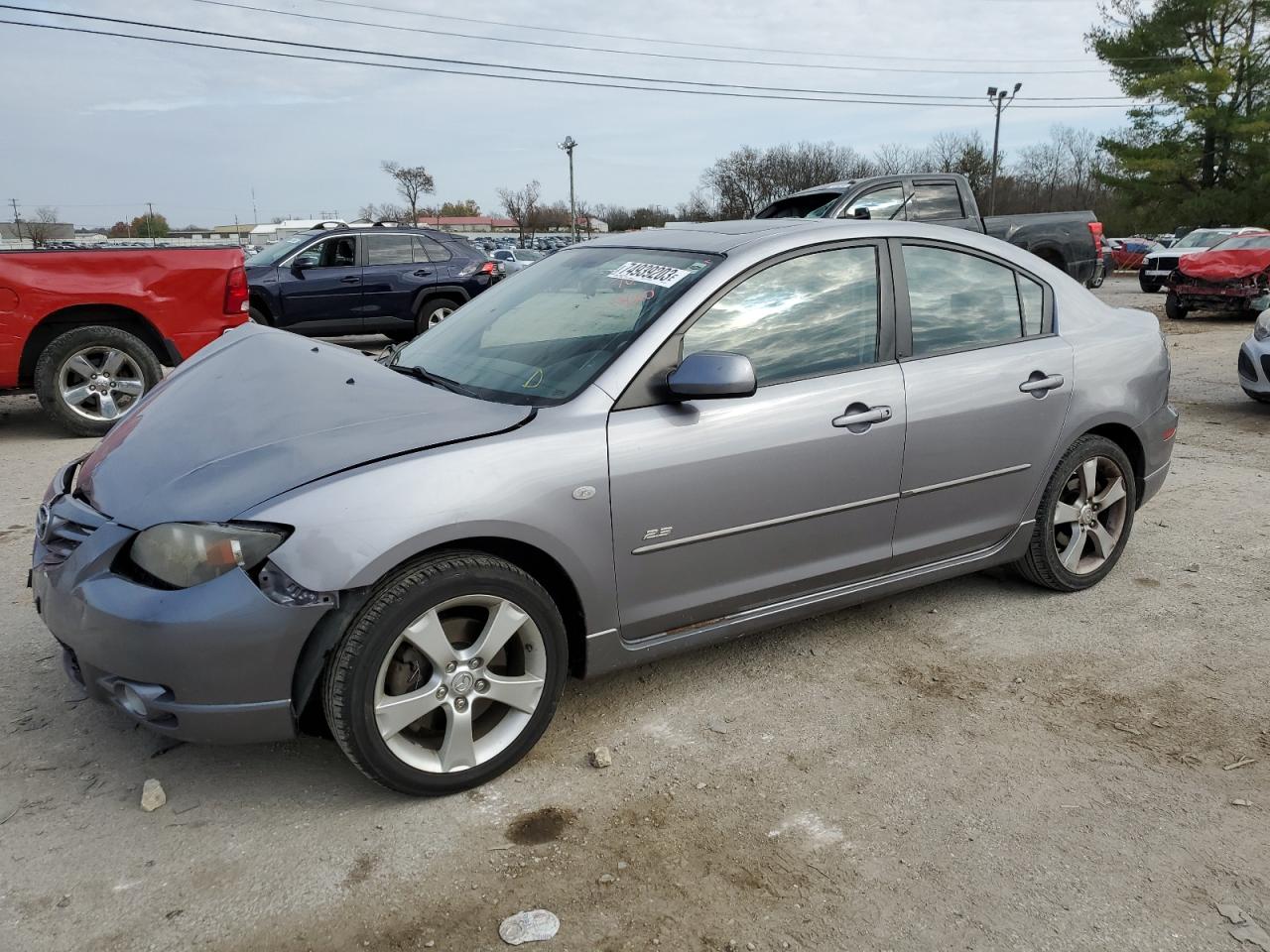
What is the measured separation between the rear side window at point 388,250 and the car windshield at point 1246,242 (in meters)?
13.6

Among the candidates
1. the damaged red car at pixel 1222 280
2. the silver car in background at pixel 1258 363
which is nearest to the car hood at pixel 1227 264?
the damaged red car at pixel 1222 280

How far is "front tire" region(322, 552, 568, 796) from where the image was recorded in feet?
8.53

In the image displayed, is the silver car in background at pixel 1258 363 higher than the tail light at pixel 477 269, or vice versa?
the tail light at pixel 477 269

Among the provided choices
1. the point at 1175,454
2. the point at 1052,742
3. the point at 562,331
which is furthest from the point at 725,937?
the point at 1175,454

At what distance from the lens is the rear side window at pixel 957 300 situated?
3705 millimetres

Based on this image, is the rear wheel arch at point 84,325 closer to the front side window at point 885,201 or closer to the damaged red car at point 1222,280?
the front side window at point 885,201

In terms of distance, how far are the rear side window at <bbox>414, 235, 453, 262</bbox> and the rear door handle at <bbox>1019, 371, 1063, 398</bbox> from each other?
1011 centimetres

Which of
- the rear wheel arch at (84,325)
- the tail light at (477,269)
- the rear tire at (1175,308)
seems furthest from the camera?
the rear tire at (1175,308)

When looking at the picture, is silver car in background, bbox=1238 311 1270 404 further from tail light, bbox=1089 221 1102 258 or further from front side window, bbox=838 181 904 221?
tail light, bbox=1089 221 1102 258

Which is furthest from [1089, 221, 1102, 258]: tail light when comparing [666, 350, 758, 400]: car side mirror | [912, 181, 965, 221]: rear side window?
[666, 350, 758, 400]: car side mirror

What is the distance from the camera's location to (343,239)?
12.3 m

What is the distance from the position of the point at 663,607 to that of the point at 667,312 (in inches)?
38.0

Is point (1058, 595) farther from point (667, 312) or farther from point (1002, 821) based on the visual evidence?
point (667, 312)

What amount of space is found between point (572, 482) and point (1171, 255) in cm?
2346
